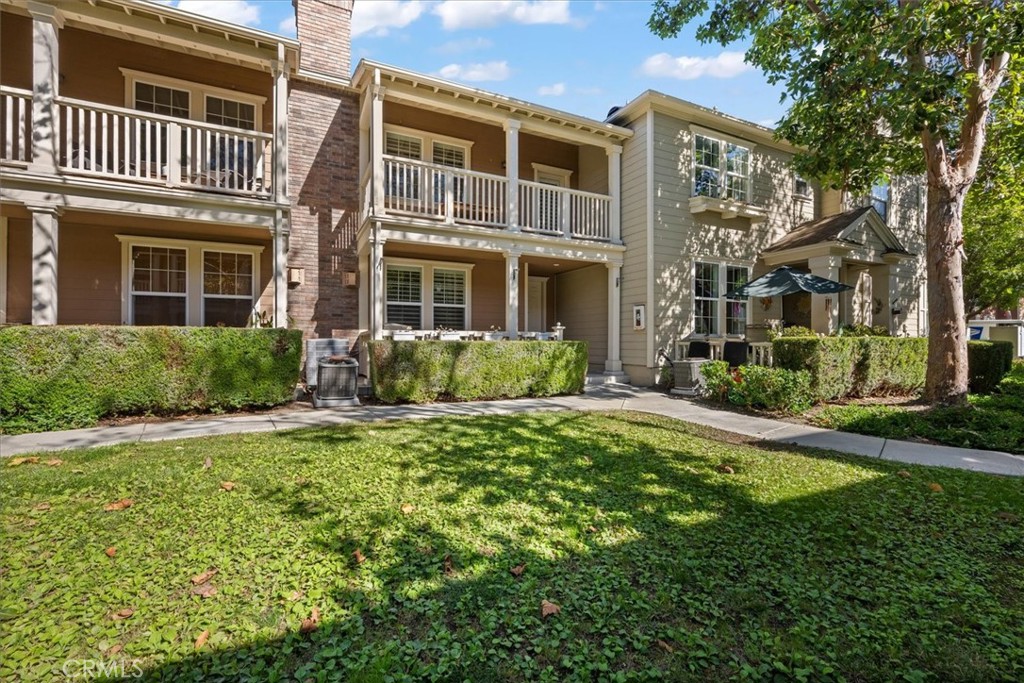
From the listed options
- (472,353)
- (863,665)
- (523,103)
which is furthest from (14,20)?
(863,665)

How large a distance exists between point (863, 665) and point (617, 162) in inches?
460

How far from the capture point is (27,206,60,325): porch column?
680 cm

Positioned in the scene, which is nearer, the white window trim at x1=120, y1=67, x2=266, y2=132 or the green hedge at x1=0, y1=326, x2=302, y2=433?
the green hedge at x1=0, y1=326, x2=302, y2=433

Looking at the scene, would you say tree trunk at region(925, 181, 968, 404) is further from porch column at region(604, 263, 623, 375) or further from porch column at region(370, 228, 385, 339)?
porch column at region(370, 228, 385, 339)

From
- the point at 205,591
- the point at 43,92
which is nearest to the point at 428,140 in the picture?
the point at 43,92

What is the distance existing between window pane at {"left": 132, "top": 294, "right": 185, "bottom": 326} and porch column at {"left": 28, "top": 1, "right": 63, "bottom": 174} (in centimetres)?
269

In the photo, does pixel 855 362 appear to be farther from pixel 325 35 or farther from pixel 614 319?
pixel 325 35

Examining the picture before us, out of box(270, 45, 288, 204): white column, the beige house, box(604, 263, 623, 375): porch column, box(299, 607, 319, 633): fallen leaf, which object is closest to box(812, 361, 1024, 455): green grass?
the beige house

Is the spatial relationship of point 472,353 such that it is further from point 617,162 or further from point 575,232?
point 617,162

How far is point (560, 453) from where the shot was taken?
511 cm

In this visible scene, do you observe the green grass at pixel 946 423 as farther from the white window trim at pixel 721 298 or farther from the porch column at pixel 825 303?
the white window trim at pixel 721 298

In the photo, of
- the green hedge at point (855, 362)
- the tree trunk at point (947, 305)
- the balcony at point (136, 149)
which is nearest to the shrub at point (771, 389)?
the green hedge at point (855, 362)

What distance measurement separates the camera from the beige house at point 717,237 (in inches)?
448

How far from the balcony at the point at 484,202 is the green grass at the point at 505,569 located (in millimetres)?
6714
